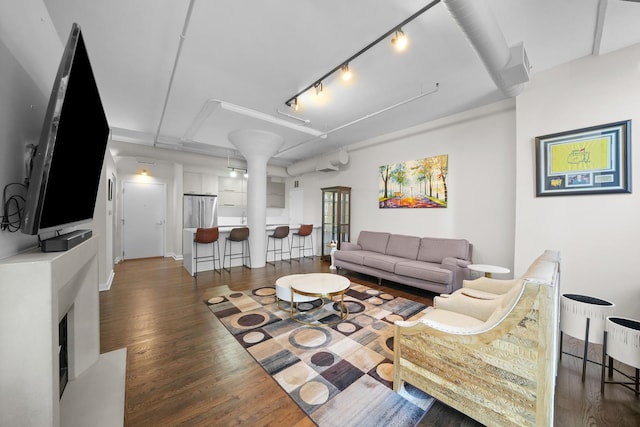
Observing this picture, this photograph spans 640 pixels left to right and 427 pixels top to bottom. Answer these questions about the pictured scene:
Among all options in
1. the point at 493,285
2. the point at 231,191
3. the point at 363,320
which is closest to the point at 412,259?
the point at 493,285

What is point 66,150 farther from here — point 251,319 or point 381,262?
point 381,262

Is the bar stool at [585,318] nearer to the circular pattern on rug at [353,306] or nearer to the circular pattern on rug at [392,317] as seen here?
the circular pattern on rug at [392,317]

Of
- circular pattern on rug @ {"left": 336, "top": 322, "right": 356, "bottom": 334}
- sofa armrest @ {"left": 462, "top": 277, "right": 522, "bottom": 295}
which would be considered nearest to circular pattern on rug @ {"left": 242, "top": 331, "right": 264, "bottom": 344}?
circular pattern on rug @ {"left": 336, "top": 322, "right": 356, "bottom": 334}

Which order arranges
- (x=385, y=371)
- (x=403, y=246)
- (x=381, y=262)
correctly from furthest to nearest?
(x=403, y=246) < (x=381, y=262) < (x=385, y=371)

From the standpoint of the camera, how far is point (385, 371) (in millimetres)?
1938

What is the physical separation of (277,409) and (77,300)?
6.31ft

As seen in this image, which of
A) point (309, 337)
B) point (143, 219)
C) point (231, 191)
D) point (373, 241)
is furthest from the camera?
point (231, 191)

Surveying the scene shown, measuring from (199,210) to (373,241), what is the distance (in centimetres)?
510

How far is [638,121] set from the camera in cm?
238

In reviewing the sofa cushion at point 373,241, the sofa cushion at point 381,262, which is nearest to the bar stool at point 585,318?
the sofa cushion at point 381,262

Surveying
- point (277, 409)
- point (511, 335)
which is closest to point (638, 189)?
point (511, 335)

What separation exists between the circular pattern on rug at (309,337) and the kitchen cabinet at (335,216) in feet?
11.2

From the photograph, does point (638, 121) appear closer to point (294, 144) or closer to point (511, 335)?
point (511, 335)

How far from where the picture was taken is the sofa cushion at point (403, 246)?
4.43 meters
